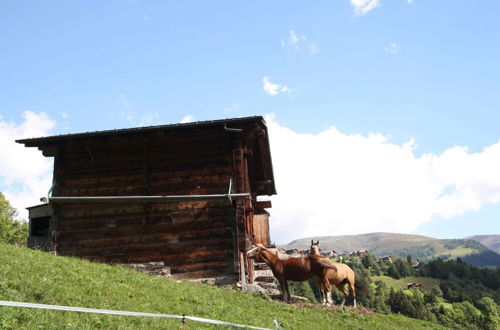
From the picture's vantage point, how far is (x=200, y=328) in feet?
27.4

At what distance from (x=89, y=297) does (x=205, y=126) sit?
10.1 meters

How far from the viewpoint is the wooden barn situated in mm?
17125

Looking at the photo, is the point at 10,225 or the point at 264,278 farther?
the point at 10,225

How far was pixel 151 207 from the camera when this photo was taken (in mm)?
17844

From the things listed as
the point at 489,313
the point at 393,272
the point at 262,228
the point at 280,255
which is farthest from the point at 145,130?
the point at 393,272

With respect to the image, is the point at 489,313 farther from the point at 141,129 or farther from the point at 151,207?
the point at 141,129

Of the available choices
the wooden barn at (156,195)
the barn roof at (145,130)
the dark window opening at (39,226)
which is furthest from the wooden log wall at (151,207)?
the dark window opening at (39,226)

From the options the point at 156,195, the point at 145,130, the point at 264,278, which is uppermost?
the point at 145,130

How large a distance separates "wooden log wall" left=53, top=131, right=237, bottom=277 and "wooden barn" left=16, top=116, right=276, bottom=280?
0.04 m

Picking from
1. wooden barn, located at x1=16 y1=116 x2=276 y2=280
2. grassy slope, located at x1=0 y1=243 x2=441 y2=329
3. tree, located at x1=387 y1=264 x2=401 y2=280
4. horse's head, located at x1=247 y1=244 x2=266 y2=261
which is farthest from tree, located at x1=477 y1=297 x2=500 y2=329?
grassy slope, located at x1=0 y1=243 x2=441 y2=329

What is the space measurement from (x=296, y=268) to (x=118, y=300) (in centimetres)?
808

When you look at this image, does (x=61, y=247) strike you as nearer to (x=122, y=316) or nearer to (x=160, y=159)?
(x=160, y=159)

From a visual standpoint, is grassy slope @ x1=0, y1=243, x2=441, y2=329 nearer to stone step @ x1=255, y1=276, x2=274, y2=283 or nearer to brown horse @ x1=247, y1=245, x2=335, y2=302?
brown horse @ x1=247, y1=245, x2=335, y2=302

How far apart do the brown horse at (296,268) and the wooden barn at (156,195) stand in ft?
4.45
